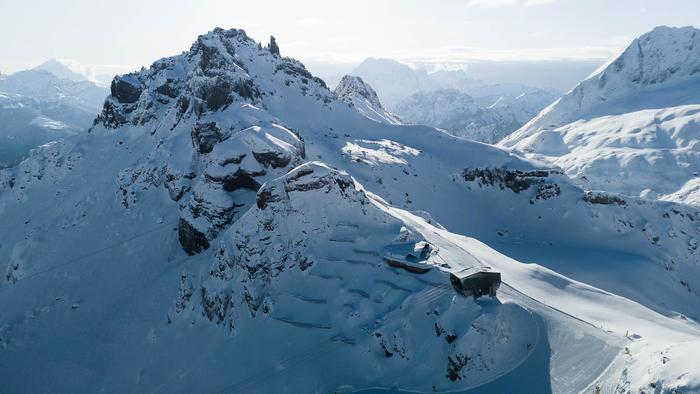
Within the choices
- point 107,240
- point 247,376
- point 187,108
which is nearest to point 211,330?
point 247,376

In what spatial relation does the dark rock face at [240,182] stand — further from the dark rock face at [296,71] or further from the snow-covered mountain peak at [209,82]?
the dark rock face at [296,71]

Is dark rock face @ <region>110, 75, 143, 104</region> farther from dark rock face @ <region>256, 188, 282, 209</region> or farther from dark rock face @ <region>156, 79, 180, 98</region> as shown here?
dark rock face @ <region>256, 188, 282, 209</region>

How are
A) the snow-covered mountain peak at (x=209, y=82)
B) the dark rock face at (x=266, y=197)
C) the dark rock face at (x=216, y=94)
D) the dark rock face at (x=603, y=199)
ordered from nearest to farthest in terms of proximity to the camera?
the dark rock face at (x=266, y=197), the dark rock face at (x=603, y=199), the dark rock face at (x=216, y=94), the snow-covered mountain peak at (x=209, y=82)

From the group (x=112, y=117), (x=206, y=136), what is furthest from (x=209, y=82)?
(x=112, y=117)

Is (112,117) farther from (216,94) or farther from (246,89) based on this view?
(246,89)

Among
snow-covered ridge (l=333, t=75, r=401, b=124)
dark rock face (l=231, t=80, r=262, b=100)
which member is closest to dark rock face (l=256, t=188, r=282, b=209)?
dark rock face (l=231, t=80, r=262, b=100)

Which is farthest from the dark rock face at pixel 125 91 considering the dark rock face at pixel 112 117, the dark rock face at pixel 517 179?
the dark rock face at pixel 517 179

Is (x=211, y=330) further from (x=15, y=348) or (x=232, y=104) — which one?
(x=232, y=104)

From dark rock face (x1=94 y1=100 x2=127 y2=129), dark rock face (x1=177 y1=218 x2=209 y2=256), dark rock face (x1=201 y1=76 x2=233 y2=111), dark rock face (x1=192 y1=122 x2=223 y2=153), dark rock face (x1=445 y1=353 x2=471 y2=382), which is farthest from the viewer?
dark rock face (x1=94 y1=100 x2=127 y2=129)
